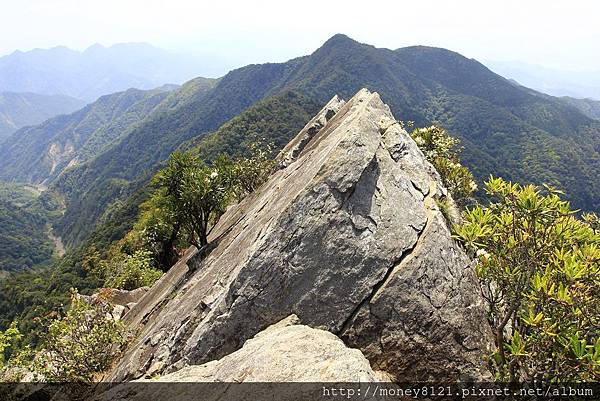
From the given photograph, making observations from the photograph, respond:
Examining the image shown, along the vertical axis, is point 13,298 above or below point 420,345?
below

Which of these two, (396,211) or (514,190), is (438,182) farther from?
(514,190)

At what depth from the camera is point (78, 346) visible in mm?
19984

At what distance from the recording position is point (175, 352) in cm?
1664

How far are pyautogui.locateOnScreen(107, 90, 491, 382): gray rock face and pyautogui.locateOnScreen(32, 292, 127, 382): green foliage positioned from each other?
438cm

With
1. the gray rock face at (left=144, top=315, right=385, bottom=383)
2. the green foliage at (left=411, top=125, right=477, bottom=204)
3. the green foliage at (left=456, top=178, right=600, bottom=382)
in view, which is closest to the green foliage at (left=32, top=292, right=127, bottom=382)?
the gray rock face at (left=144, top=315, right=385, bottom=383)

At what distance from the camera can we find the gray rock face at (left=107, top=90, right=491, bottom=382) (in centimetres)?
1478

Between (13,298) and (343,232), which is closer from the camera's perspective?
(343,232)

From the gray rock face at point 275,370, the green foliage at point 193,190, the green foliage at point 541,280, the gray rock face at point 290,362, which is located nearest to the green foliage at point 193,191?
the green foliage at point 193,190

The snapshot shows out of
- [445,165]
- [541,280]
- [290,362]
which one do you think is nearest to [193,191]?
[290,362]

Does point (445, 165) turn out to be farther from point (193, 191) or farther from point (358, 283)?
point (193, 191)

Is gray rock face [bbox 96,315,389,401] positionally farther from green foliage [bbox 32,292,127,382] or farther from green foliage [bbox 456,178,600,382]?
green foliage [bbox 32,292,127,382]

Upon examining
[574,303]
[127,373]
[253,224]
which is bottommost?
[127,373]

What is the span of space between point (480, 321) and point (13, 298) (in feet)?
680

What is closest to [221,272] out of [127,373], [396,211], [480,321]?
A: [127,373]
